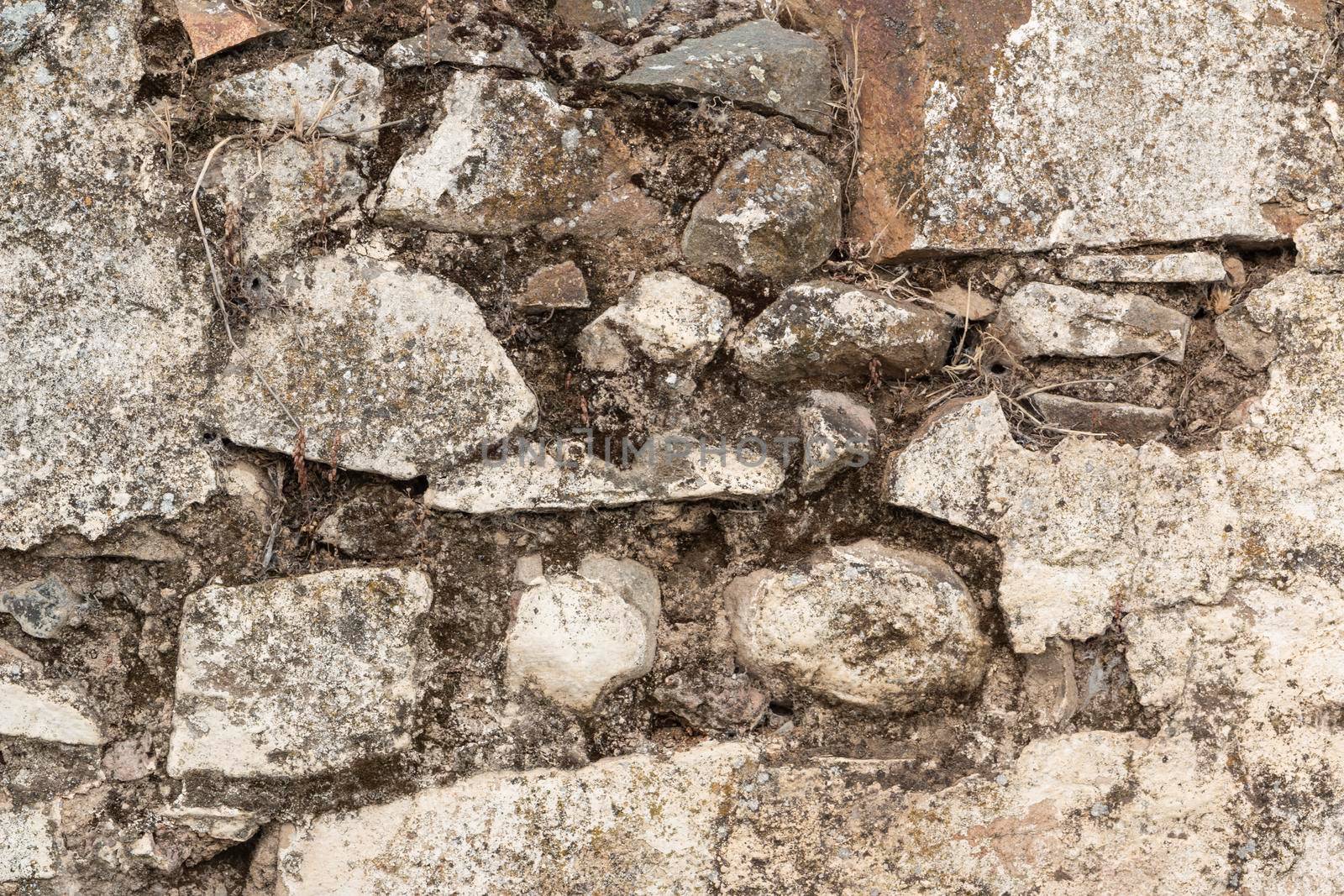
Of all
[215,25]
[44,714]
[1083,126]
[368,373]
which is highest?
[1083,126]

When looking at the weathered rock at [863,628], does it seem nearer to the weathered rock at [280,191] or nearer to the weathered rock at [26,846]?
the weathered rock at [280,191]

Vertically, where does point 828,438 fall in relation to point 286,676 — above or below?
above

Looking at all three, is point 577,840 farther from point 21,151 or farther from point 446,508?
point 21,151

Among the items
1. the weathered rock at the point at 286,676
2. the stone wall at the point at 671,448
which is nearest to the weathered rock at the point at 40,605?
the stone wall at the point at 671,448

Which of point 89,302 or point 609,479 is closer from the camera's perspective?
point 89,302

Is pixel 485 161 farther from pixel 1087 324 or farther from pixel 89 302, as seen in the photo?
pixel 1087 324

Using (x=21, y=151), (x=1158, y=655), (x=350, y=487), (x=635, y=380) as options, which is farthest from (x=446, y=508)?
(x=1158, y=655)

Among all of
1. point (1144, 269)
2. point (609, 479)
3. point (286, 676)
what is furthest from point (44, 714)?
point (1144, 269)
